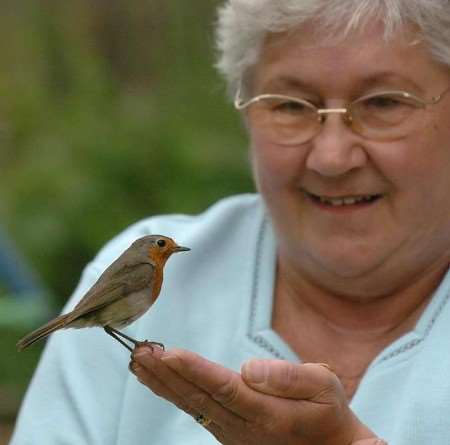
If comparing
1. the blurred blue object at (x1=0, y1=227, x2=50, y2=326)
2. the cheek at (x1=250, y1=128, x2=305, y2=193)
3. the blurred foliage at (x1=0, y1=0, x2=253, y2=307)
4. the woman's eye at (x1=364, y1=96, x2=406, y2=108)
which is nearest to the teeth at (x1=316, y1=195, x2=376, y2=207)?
the cheek at (x1=250, y1=128, x2=305, y2=193)

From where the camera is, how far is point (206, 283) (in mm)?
3375

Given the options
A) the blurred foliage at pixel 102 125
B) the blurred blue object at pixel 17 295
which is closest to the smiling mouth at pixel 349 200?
the blurred blue object at pixel 17 295

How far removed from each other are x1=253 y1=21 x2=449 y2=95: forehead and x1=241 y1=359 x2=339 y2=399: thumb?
3.15 feet

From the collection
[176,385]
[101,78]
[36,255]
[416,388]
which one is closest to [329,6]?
[416,388]

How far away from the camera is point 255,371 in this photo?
2285 mm

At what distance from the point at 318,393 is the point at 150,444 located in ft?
2.93

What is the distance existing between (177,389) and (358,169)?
99 centimetres

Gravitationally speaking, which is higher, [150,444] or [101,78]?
[101,78]

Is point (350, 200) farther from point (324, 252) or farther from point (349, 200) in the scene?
point (324, 252)

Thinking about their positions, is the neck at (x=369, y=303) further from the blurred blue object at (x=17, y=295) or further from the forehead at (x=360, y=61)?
the blurred blue object at (x=17, y=295)

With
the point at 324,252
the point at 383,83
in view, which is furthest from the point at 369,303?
the point at 383,83

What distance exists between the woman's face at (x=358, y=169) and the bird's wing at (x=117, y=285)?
0.99 metres

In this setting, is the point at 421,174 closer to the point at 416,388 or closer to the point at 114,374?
the point at 416,388

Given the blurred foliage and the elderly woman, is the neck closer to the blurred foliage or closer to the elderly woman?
the elderly woman
